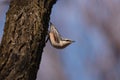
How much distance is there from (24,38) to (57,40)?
0.10 metres

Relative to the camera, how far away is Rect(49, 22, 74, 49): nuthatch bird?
1228 millimetres

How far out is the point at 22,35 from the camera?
1.20m

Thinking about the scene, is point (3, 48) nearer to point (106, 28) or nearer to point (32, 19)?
point (32, 19)

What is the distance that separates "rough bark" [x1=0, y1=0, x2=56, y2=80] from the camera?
1.17 m

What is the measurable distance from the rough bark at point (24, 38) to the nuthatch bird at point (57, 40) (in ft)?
0.11

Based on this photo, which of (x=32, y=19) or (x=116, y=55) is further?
(x=116, y=55)

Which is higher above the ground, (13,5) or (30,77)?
(13,5)

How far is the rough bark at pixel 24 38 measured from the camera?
1.17m

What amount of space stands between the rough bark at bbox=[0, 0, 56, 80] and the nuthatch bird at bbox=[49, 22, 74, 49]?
0.03 m

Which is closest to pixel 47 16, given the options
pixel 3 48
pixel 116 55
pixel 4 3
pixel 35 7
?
pixel 35 7

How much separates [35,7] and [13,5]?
7cm

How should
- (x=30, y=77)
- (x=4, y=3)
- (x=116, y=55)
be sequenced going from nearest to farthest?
(x=30, y=77) → (x=4, y=3) → (x=116, y=55)

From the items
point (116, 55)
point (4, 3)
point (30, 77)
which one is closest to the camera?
point (30, 77)

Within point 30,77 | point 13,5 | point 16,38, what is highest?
point 13,5
